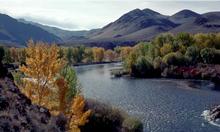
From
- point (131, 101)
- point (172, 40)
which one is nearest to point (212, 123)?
point (131, 101)

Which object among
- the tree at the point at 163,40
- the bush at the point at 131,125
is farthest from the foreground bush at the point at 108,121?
the tree at the point at 163,40

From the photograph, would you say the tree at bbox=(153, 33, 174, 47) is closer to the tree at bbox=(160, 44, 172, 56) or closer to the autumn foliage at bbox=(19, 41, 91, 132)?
the tree at bbox=(160, 44, 172, 56)

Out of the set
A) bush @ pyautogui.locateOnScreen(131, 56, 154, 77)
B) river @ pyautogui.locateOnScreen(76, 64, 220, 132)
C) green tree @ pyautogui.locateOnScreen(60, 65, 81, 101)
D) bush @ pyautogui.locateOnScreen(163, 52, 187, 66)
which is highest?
green tree @ pyautogui.locateOnScreen(60, 65, 81, 101)

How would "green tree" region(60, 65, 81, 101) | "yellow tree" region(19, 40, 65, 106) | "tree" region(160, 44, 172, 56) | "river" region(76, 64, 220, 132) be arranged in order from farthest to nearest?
1. "tree" region(160, 44, 172, 56)
2. "river" region(76, 64, 220, 132)
3. "green tree" region(60, 65, 81, 101)
4. "yellow tree" region(19, 40, 65, 106)

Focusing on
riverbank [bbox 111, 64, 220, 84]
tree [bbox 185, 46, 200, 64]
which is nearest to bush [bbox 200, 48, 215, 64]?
tree [bbox 185, 46, 200, 64]

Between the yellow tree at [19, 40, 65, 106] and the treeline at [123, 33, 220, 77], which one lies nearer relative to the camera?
the yellow tree at [19, 40, 65, 106]

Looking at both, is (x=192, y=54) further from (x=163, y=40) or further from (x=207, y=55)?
(x=163, y=40)

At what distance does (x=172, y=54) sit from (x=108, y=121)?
111506 mm

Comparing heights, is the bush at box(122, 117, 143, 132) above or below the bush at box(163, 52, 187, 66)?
below

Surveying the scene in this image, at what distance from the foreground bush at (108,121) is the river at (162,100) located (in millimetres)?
8572

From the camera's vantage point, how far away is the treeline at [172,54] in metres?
167

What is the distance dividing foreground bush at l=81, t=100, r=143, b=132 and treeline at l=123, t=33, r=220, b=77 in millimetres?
100935

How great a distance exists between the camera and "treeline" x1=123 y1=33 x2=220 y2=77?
548 feet

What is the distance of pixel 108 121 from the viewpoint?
62.7 m
